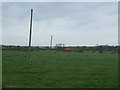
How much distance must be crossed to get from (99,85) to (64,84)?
1.23m

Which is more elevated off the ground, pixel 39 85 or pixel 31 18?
pixel 31 18

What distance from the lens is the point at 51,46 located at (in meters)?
98.8

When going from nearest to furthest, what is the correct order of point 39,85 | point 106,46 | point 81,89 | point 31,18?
point 81,89, point 39,85, point 31,18, point 106,46

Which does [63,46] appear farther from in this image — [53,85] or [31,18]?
[53,85]

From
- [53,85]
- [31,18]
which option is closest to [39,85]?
[53,85]

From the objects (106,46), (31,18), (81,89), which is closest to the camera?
(81,89)

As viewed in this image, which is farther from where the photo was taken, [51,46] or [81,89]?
[51,46]

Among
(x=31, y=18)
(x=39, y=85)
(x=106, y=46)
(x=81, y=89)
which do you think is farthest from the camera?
(x=106, y=46)

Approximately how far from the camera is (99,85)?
34.2 ft

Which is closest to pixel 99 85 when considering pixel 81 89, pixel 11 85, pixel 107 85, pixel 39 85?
pixel 107 85

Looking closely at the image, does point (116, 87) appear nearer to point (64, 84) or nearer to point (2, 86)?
point (64, 84)

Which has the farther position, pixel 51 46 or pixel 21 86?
pixel 51 46

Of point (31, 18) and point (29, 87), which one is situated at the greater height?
point (31, 18)

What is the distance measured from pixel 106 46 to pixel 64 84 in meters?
89.5
